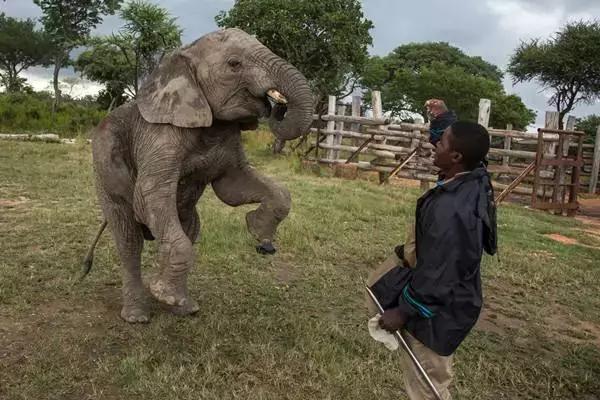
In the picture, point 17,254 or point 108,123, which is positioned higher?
point 108,123

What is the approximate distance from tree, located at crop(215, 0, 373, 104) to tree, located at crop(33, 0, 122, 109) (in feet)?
37.4

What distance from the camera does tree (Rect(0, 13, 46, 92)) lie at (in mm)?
36875

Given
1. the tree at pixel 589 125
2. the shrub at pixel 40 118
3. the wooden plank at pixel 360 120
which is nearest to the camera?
the wooden plank at pixel 360 120

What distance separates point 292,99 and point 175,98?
798 millimetres

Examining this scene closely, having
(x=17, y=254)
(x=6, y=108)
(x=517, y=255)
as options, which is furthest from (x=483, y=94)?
(x=17, y=254)

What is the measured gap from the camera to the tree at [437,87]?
3122 cm

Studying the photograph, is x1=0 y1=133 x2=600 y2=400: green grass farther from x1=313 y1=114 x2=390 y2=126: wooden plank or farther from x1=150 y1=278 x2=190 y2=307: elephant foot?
x1=313 y1=114 x2=390 y2=126: wooden plank

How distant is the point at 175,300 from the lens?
352cm

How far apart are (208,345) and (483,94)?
2992 centimetres

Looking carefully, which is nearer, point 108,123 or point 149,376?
point 149,376

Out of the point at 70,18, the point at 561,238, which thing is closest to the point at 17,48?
the point at 70,18

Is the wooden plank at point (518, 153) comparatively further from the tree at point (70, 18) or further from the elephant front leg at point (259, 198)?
the tree at point (70, 18)

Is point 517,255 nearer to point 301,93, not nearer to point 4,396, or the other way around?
point 301,93

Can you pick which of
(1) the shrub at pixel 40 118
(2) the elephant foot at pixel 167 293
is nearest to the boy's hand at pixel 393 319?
(2) the elephant foot at pixel 167 293
